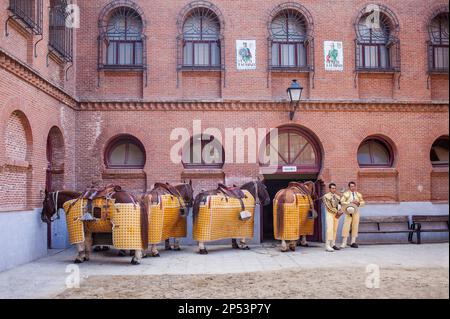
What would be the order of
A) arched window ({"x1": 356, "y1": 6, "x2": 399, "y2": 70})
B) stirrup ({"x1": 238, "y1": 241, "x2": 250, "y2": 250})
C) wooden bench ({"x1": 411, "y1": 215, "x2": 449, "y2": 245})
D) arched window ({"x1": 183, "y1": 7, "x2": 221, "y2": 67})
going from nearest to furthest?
stirrup ({"x1": 238, "y1": 241, "x2": 250, "y2": 250}) → wooden bench ({"x1": 411, "y1": 215, "x2": 449, "y2": 245}) → arched window ({"x1": 183, "y1": 7, "x2": 221, "y2": 67}) → arched window ({"x1": 356, "y1": 6, "x2": 399, "y2": 70})

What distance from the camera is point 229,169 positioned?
1562 centimetres

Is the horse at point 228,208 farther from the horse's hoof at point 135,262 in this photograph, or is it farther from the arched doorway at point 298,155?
the arched doorway at point 298,155

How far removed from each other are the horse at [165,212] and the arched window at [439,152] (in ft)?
27.5

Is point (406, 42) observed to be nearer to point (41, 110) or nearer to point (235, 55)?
point (235, 55)

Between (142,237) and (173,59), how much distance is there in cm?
688

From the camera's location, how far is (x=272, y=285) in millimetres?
8617

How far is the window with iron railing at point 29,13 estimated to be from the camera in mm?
11281

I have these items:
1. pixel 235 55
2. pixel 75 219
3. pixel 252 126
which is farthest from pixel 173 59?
pixel 75 219

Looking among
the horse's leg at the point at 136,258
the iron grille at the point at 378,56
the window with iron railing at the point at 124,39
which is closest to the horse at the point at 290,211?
the horse's leg at the point at 136,258

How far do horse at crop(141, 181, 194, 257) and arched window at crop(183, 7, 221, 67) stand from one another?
452 cm

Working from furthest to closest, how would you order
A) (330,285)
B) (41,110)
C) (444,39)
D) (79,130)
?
1. (444,39)
2. (79,130)
3. (41,110)
4. (330,285)

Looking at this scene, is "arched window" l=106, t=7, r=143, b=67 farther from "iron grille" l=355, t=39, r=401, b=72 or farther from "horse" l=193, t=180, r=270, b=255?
"iron grille" l=355, t=39, r=401, b=72

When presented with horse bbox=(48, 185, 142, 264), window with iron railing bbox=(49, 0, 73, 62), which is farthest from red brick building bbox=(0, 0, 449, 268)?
horse bbox=(48, 185, 142, 264)

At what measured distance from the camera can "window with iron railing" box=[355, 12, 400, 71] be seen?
54.0 feet
